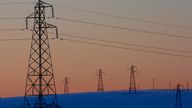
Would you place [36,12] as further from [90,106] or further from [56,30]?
[90,106]

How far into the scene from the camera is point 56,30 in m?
61.0

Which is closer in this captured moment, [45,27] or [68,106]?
[45,27]

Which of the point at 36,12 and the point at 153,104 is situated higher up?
the point at 36,12

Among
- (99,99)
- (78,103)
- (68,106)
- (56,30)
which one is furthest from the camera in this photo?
(99,99)

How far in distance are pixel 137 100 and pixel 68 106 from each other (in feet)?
84.5

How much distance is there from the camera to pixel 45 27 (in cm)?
6288

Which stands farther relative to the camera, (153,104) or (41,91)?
(153,104)

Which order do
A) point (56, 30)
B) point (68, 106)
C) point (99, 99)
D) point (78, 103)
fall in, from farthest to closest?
point (99, 99) < point (78, 103) < point (68, 106) < point (56, 30)

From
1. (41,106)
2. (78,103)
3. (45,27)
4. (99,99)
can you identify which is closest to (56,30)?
(45,27)

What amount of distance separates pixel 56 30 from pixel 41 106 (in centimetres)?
747

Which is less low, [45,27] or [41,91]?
A: [45,27]

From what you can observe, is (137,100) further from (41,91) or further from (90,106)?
A: (41,91)

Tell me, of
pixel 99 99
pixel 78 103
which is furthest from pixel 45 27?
pixel 99 99

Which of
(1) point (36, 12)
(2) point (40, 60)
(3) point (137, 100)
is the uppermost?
(1) point (36, 12)
